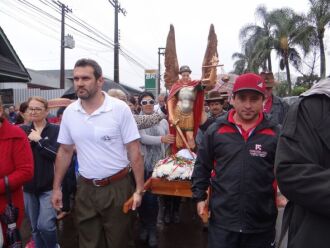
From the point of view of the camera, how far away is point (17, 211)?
3.03 metres

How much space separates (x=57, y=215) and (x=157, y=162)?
139 centimetres

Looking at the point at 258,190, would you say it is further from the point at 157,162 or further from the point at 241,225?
the point at 157,162

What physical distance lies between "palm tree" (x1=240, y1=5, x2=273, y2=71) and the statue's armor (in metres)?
30.1

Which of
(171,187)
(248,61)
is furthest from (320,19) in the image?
(171,187)

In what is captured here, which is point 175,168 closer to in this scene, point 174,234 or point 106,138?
point 106,138

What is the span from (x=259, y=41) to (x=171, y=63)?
103ft

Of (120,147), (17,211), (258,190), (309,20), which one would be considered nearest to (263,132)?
(258,190)

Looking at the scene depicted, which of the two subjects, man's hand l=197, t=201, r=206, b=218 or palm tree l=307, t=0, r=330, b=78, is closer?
man's hand l=197, t=201, r=206, b=218

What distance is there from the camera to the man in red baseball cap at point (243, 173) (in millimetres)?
2615

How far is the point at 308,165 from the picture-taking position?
4.87 feet

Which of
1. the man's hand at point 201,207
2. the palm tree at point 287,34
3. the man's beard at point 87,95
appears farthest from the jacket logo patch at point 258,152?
the palm tree at point 287,34

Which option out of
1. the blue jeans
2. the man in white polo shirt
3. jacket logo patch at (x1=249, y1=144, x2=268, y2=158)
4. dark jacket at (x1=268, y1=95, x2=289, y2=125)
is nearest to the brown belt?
the man in white polo shirt

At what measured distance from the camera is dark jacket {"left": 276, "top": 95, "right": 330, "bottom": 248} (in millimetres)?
1461

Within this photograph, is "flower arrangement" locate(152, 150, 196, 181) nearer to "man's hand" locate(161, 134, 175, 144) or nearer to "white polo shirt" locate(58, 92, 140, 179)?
"man's hand" locate(161, 134, 175, 144)
